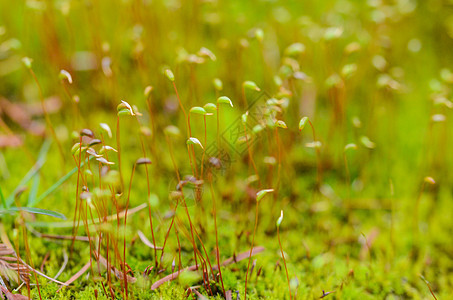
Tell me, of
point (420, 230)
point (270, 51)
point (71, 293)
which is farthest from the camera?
point (270, 51)

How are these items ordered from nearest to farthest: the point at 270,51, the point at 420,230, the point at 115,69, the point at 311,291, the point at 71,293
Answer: the point at 71,293
the point at 311,291
the point at 420,230
the point at 115,69
the point at 270,51

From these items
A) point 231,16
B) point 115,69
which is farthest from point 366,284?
point 231,16

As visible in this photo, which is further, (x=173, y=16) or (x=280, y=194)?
(x=173, y=16)

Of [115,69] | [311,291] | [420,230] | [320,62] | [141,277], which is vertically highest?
[115,69]

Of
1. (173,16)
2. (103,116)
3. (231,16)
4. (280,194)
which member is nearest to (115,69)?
(103,116)

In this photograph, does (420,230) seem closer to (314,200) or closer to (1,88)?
(314,200)

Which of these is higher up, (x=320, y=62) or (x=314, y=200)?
(x=320, y=62)

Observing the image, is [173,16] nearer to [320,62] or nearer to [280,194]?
[320,62]
